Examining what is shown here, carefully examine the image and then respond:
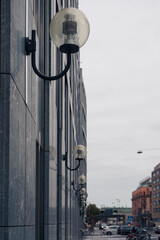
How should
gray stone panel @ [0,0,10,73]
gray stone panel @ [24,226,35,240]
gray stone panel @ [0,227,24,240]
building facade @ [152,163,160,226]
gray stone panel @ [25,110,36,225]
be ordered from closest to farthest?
1. gray stone panel @ [0,227,24,240]
2. gray stone panel @ [0,0,10,73]
3. gray stone panel @ [24,226,35,240]
4. gray stone panel @ [25,110,36,225]
5. building facade @ [152,163,160,226]

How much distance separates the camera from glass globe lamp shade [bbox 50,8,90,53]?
491 cm

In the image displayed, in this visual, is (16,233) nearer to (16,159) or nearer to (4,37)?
(16,159)

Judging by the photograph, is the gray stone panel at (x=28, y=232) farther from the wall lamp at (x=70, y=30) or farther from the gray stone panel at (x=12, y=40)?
the wall lamp at (x=70, y=30)

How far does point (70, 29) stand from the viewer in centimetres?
491

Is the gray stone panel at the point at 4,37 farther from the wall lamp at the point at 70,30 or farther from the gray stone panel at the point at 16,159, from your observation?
the wall lamp at the point at 70,30

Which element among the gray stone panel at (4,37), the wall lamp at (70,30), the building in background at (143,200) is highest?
the wall lamp at (70,30)

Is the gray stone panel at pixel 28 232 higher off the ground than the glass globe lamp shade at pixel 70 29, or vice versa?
the glass globe lamp shade at pixel 70 29

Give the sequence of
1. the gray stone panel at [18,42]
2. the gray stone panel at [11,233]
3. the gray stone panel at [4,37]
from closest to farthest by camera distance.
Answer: the gray stone panel at [11,233], the gray stone panel at [4,37], the gray stone panel at [18,42]

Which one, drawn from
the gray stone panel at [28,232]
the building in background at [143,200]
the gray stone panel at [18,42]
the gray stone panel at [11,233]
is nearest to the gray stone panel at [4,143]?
the gray stone panel at [11,233]

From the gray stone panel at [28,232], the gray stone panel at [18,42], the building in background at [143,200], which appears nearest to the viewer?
the gray stone panel at [18,42]

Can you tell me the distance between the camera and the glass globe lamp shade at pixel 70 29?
4.91 m

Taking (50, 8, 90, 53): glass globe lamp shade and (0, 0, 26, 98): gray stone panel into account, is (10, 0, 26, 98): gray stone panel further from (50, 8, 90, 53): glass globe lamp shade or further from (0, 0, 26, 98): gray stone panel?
(50, 8, 90, 53): glass globe lamp shade

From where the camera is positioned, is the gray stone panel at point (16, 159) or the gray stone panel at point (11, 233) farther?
the gray stone panel at point (16, 159)

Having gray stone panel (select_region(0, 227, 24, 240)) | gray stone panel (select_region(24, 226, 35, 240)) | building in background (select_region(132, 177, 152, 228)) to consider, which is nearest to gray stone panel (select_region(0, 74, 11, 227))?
gray stone panel (select_region(0, 227, 24, 240))
